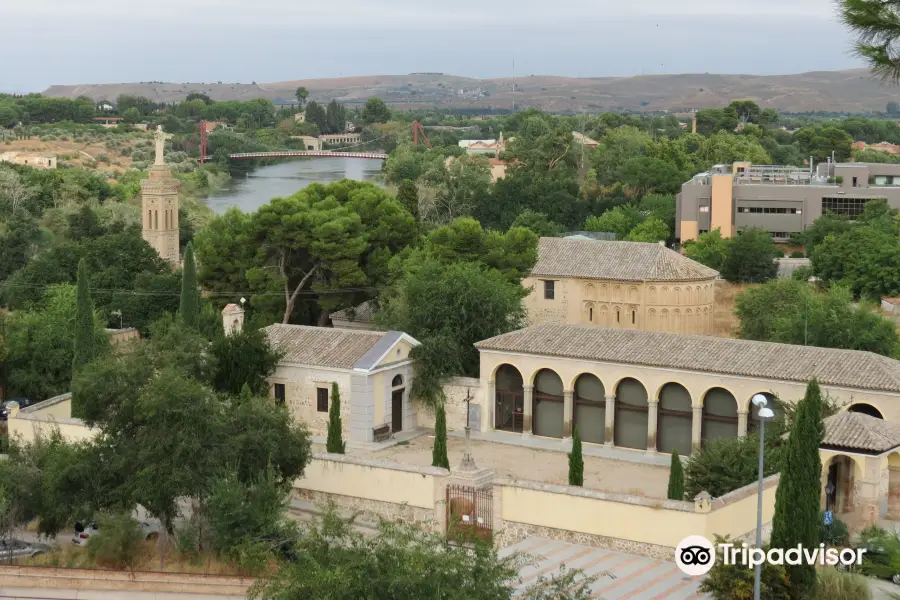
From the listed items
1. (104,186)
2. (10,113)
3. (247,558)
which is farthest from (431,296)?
(10,113)

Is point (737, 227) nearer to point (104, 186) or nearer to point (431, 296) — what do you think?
point (431, 296)

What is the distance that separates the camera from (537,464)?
1184 inches

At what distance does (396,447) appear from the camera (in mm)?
31641

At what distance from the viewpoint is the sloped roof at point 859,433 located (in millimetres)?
24266

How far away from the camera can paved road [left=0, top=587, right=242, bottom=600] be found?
20.8 meters

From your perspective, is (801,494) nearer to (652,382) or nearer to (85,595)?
(85,595)

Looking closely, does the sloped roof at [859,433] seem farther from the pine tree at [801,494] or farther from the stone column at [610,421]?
the stone column at [610,421]

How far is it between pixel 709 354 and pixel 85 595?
1538 cm

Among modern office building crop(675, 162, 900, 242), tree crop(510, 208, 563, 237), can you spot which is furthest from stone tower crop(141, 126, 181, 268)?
modern office building crop(675, 162, 900, 242)

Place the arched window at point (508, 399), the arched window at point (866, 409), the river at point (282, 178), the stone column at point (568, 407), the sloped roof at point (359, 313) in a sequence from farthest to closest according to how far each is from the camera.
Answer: the river at point (282, 178) < the sloped roof at point (359, 313) < the arched window at point (508, 399) < the stone column at point (568, 407) < the arched window at point (866, 409)

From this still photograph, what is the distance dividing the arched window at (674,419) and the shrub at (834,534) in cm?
806

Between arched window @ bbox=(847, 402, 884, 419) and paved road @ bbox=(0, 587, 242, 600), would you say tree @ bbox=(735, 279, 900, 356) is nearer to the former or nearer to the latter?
arched window @ bbox=(847, 402, 884, 419)

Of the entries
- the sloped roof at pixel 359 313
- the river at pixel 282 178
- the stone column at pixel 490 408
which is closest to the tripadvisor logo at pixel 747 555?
the stone column at pixel 490 408

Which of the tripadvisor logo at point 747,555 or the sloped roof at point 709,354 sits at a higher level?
the sloped roof at point 709,354
